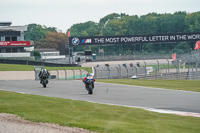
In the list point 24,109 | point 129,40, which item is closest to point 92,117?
point 24,109

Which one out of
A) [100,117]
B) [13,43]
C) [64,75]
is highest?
[13,43]

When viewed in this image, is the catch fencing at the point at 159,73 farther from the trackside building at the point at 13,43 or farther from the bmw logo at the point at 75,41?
the trackside building at the point at 13,43

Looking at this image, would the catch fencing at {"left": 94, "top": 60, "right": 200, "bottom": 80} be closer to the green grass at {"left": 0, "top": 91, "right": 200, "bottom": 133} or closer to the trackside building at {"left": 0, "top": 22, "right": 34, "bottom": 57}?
the green grass at {"left": 0, "top": 91, "right": 200, "bottom": 133}

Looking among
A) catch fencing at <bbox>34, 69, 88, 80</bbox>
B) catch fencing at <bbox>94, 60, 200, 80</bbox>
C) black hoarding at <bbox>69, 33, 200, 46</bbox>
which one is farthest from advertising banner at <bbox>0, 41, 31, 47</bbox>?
catch fencing at <bbox>94, 60, 200, 80</bbox>

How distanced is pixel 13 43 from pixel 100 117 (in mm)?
70733

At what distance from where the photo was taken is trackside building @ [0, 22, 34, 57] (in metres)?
81.2

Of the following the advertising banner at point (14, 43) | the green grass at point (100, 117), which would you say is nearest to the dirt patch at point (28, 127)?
the green grass at point (100, 117)

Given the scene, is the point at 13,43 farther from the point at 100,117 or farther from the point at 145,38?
the point at 100,117

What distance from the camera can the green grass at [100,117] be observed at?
11.2m

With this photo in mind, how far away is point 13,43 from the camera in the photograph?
8188 cm

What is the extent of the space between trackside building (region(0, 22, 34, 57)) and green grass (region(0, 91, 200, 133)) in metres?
65.7

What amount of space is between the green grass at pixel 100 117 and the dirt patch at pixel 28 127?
1.04ft

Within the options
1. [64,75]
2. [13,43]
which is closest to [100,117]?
[64,75]

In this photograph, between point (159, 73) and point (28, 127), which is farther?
point (159, 73)
